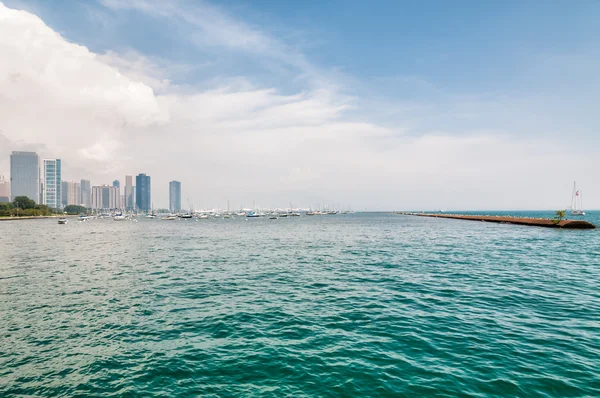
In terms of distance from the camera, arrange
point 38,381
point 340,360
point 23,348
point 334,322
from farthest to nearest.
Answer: point 334,322 < point 23,348 < point 340,360 < point 38,381

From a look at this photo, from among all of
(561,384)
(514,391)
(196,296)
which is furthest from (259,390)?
(196,296)

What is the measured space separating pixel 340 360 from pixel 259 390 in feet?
12.5

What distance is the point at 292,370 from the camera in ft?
41.3

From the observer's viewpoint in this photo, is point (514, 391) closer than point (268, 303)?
Yes

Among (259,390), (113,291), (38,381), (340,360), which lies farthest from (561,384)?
(113,291)

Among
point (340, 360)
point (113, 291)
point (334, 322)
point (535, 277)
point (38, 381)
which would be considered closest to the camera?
point (38, 381)

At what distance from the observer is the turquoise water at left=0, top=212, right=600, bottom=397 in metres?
11.7

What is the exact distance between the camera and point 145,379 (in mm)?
12148

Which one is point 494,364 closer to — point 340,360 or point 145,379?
point 340,360

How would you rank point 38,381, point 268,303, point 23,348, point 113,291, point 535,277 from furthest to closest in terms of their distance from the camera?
1. point 535,277
2. point 113,291
3. point 268,303
4. point 23,348
5. point 38,381

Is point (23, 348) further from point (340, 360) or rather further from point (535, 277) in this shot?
point (535, 277)

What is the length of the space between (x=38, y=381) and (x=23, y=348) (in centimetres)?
445

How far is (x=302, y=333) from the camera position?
16.5 m

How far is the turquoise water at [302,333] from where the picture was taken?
11688 mm
